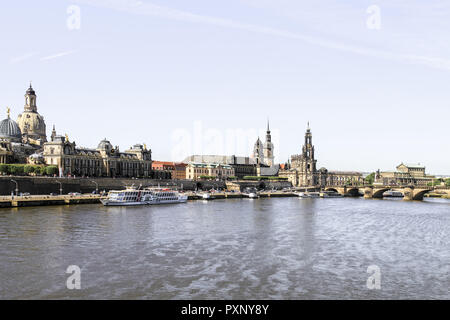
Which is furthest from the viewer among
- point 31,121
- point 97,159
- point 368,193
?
point 31,121

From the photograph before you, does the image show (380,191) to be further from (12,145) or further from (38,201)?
(12,145)

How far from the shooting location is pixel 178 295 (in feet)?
70.8

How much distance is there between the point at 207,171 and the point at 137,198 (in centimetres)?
10413

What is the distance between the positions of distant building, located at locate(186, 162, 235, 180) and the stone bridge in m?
46.4

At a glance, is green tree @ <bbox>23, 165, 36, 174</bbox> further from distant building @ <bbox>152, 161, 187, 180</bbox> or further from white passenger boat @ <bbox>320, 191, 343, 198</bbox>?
white passenger boat @ <bbox>320, 191, 343, 198</bbox>

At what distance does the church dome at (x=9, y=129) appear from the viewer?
418ft

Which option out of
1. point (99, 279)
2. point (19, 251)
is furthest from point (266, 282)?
point (19, 251)

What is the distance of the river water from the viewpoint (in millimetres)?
22406

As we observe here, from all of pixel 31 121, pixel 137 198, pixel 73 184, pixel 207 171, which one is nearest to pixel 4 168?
pixel 73 184

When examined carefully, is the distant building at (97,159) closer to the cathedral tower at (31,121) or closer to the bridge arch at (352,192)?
the cathedral tower at (31,121)

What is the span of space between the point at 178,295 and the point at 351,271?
427 inches

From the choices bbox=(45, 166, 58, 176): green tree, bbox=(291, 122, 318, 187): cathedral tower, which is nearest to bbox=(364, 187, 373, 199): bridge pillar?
bbox=(291, 122, 318, 187): cathedral tower

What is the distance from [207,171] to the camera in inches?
7126
